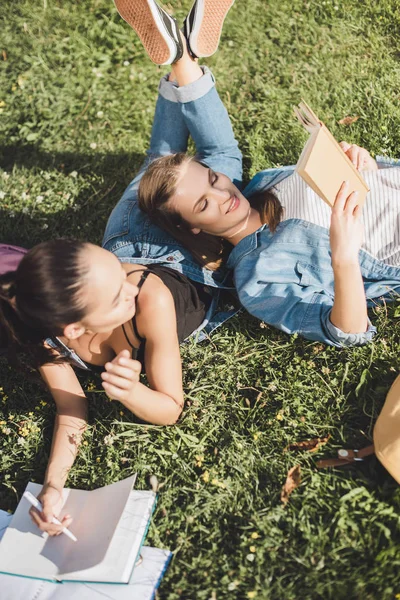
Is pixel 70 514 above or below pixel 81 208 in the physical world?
below

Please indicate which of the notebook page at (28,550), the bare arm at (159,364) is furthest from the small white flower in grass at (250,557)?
the notebook page at (28,550)

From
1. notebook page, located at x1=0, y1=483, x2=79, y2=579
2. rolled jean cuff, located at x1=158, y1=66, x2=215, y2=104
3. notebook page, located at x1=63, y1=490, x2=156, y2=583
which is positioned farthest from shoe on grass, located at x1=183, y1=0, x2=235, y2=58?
notebook page, located at x1=0, y1=483, x2=79, y2=579

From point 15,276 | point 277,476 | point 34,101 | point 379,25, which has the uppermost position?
point 379,25

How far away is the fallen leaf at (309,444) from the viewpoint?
301cm

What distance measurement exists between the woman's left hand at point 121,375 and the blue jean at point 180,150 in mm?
934

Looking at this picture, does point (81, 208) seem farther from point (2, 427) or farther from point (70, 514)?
point (70, 514)

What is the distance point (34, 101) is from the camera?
4902 mm

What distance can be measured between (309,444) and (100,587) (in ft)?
4.03

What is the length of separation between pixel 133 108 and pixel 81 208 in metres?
0.99

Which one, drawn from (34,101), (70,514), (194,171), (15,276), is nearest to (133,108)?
(34,101)

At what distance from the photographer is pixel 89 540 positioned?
2.88 metres

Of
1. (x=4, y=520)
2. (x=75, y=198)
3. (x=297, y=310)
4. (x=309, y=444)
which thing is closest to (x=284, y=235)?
(x=297, y=310)

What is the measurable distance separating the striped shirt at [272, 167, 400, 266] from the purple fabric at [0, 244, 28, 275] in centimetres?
158

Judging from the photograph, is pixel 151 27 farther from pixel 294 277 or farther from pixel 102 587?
pixel 102 587
